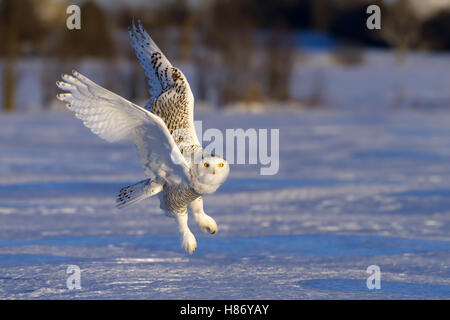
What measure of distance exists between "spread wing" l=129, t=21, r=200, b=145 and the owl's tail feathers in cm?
29

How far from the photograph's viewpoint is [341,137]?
12.3m

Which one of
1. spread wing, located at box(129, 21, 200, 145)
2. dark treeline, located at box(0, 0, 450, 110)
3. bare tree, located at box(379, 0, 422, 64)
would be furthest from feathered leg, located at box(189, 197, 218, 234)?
bare tree, located at box(379, 0, 422, 64)

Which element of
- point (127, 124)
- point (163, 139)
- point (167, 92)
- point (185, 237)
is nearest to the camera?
point (163, 139)

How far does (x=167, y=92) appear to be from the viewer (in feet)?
13.6

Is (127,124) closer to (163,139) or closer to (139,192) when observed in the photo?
(163,139)

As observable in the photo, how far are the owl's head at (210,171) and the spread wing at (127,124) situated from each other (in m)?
0.10

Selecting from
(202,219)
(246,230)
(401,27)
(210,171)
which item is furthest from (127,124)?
(401,27)

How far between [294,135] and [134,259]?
8435 mm

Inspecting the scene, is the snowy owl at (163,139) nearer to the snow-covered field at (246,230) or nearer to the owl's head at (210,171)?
the owl's head at (210,171)

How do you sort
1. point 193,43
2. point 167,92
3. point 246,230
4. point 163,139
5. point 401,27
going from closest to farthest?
point 163,139
point 167,92
point 246,230
point 193,43
point 401,27

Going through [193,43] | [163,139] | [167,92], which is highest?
[193,43]

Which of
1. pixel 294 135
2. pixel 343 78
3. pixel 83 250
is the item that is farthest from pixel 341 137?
pixel 343 78

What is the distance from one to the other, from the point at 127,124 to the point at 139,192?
1.39ft
